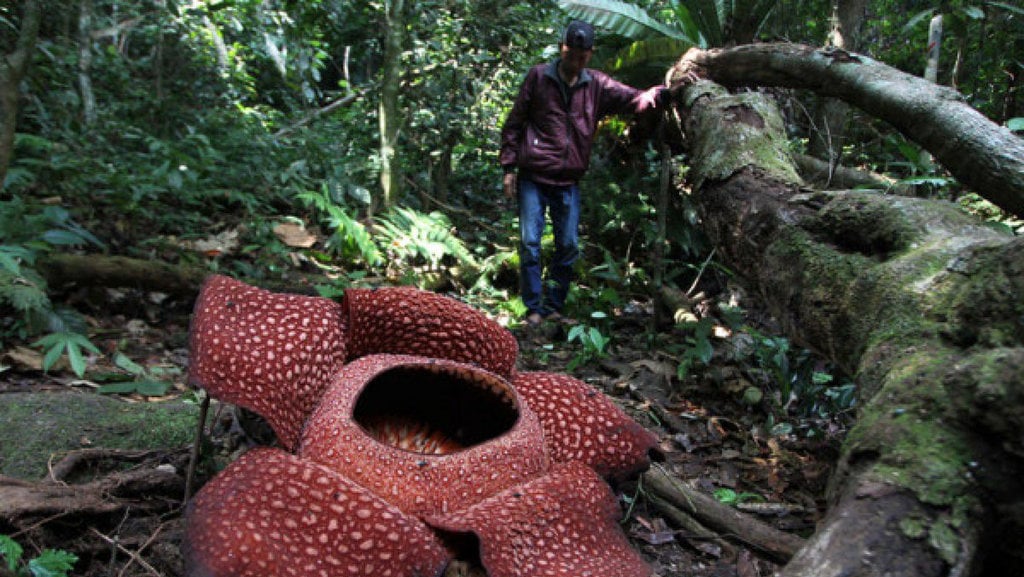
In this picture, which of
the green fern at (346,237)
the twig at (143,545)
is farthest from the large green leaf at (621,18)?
the twig at (143,545)

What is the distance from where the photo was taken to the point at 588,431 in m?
1.79

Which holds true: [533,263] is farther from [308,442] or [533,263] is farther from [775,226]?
[308,442]

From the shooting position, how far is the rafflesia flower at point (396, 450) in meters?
1.28

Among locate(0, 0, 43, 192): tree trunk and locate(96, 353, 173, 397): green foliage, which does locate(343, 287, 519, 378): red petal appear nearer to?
locate(96, 353, 173, 397): green foliage

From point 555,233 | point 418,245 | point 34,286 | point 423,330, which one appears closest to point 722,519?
point 423,330

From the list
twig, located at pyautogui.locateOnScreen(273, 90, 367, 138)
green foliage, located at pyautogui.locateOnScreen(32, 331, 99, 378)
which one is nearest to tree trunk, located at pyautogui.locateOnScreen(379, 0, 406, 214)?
twig, located at pyautogui.locateOnScreen(273, 90, 367, 138)

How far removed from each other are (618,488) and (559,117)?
4.65 m

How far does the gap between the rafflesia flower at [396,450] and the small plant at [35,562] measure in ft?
1.01

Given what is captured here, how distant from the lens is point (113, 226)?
16.6ft

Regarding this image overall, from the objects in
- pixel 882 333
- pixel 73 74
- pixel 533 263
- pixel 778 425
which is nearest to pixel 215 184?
pixel 73 74

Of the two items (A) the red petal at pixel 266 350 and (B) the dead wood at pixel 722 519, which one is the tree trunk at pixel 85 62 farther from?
(B) the dead wood at pixel 722 519

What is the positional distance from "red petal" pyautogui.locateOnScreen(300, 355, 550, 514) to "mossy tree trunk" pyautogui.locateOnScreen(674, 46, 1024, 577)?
61 cm

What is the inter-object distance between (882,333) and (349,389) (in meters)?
1.39

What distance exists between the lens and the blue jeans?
604cm
